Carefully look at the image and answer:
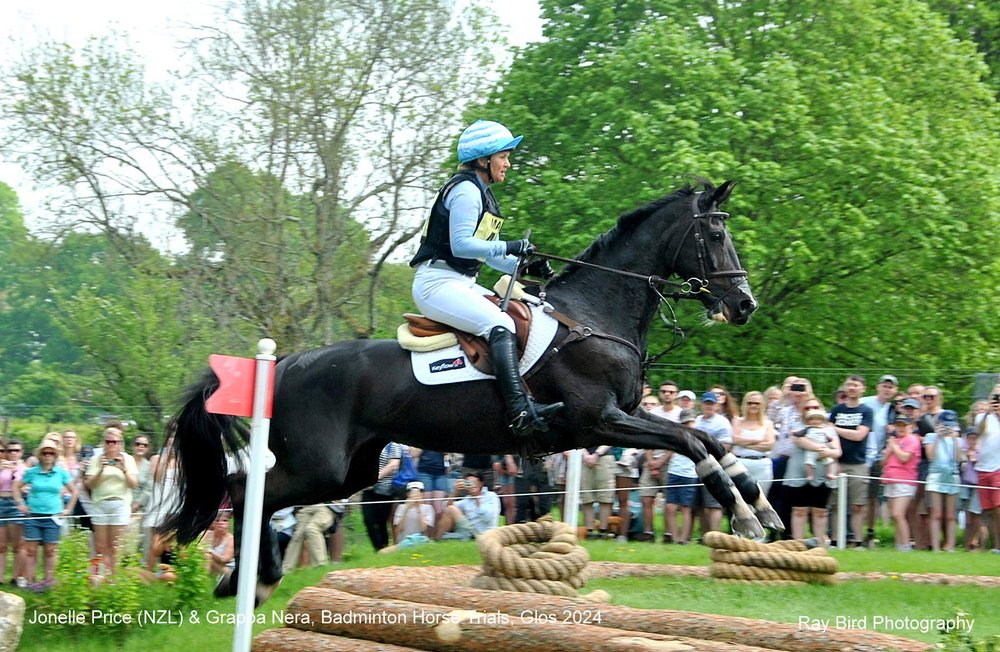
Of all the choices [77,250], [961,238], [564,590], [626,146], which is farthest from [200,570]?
[77,250]

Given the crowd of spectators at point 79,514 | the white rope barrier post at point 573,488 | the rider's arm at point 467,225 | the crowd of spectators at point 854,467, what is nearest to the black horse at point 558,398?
the rider's arm at point 467,225

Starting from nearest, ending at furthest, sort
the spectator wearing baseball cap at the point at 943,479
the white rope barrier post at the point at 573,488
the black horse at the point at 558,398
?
the black horse at the point at 558,398 < the white rope barrier post at the point at 573,488 < the spectator wearing baseball cap at the point at 943,479

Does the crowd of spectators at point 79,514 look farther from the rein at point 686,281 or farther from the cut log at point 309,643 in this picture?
the rein at point 686,281

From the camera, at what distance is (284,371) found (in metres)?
6.96

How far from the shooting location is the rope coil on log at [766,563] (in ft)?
24.3

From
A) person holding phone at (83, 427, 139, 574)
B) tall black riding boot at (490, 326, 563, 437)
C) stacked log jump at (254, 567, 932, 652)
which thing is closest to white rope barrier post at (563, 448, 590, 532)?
tall black riding boot at (490, 326, 563, 437)

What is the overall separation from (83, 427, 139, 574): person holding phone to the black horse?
2142 mm

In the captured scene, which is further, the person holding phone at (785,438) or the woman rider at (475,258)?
the person holding phone at (785,438)

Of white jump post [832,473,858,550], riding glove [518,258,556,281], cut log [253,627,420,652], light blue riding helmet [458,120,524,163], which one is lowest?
cut log [253,627,420,652]

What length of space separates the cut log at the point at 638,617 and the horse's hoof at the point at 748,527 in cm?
91

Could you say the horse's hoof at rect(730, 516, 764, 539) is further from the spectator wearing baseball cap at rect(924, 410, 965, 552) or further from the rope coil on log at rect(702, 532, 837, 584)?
the spectator wearing baseball cap at rect(924, 410, 965, 552)

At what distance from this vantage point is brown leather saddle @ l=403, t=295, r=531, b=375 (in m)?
6.46

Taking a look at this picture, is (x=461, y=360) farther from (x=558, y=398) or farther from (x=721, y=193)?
(x=721, y=193)

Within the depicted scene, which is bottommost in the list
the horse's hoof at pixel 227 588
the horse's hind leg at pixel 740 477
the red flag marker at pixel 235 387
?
the horse's hoof at pixel 227 588
